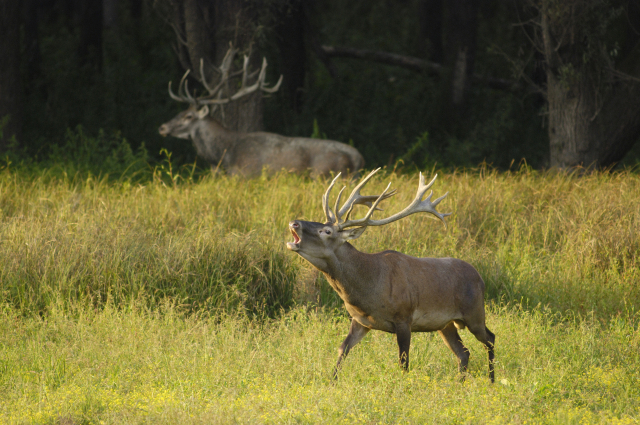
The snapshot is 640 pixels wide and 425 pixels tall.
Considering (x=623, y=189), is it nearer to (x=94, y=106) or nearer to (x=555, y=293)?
(x=555, y=293)

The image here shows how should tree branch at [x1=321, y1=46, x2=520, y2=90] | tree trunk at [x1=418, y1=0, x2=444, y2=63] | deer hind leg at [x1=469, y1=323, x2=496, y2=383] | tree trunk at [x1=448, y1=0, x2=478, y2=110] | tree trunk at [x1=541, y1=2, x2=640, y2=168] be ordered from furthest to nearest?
tree trunk at [x1=418, y1=0, x2=444, y2=63], tree branch at [x1=321, y1=46, x2=520, y2=90], tree trunk at [x1=448, y1=0, x2=478, y2=110], tree trunk at [x1=541, y1=2, x2=640, y2=168], deer hind leg at [x1=469, y1=323, x2=496, y2=383]

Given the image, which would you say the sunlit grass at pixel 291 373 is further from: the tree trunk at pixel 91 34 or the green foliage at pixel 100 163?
the tree trunk at pixel 91 34

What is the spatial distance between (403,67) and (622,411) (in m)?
12.9

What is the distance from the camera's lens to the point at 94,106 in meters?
14.8

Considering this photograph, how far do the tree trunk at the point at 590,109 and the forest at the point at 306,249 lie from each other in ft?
0.10

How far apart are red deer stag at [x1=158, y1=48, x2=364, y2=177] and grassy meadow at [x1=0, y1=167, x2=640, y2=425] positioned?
0.90 meters

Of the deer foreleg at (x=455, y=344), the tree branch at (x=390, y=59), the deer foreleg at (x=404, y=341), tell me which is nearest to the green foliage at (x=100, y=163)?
the deer foreleg at (x=455, y=344)

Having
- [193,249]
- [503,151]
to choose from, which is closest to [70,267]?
[193,249]

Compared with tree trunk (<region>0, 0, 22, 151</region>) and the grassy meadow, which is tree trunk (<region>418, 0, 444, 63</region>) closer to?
the grassy meadow

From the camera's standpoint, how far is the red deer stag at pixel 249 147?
394 inches

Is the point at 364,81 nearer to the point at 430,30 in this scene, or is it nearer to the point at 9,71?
the point at 430,30

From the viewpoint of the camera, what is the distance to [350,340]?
472cm

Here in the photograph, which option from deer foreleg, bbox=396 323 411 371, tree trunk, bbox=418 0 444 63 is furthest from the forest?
tree trunk, bbox=418 0 444 63

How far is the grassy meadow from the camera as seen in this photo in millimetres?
4305
